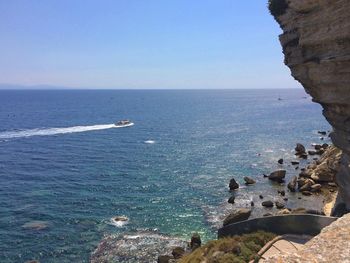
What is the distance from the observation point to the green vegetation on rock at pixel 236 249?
85.0ft

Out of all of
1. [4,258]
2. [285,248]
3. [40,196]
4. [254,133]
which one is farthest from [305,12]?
[254,133]

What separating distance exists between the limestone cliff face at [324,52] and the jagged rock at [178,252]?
1561 centimetres

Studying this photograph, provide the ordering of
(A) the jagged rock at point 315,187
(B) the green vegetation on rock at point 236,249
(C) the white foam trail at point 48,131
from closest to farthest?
1. (B) the green vegetation on rock at point 236,249
2. (A) the jagged rock at point 315,187
3. (C) the white foam trail at point 48,131

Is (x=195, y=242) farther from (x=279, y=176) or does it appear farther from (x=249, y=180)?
(x=279, y=176)

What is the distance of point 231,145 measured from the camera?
93375 mm

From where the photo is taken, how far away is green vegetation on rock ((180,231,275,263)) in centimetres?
2592

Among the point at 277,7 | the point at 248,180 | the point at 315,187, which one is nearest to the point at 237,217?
the point at 315,187

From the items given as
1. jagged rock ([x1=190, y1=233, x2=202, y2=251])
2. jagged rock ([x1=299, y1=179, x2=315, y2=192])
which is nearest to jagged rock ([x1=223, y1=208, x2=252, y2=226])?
jagged rock ([x1=190, y1=233, x2=202, y2=251])

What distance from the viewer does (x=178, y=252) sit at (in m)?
37.5

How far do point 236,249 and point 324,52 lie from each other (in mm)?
15783

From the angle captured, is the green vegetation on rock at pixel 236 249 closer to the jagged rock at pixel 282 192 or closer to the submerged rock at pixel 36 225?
the submerged rock at pixel 36 225

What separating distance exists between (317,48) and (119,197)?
34.7 metres

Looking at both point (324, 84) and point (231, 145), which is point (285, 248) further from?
point (231, 145)

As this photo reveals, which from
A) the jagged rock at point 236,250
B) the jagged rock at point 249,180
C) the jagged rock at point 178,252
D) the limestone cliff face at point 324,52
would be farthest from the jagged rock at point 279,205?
the jagged rock at point 236,250
